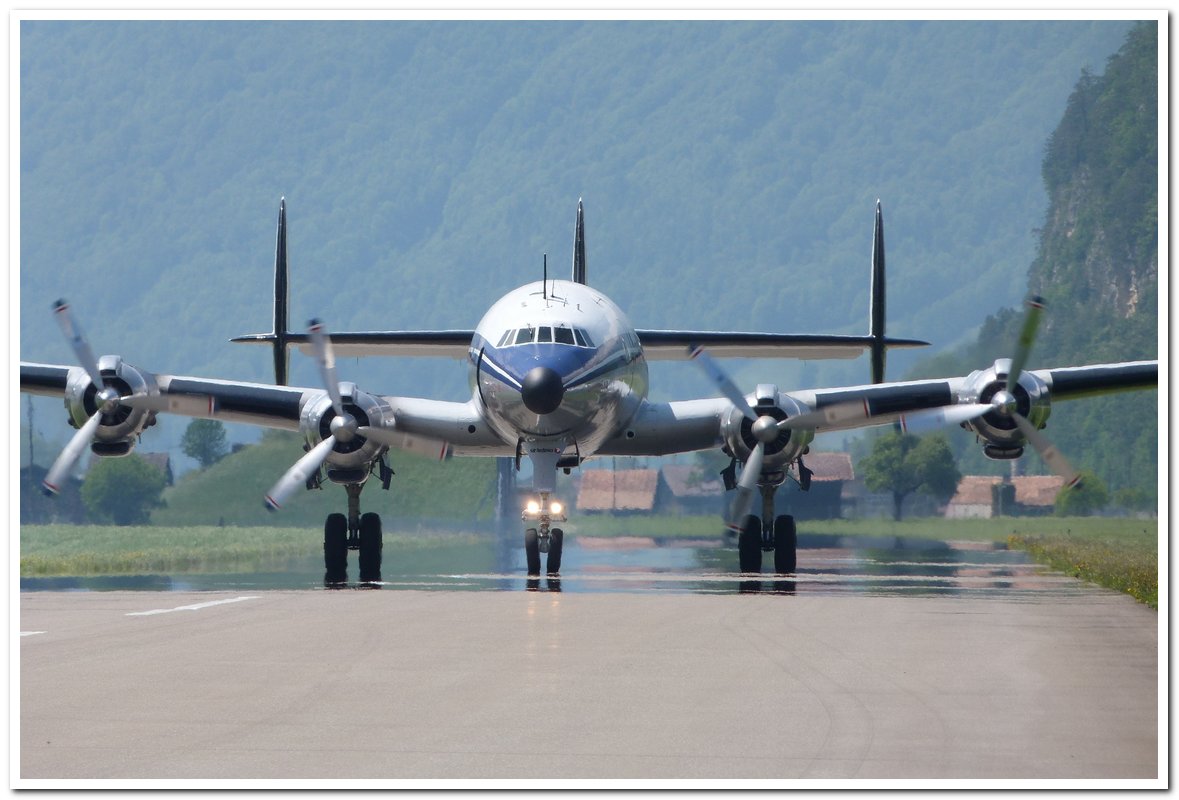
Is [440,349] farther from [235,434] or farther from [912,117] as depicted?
[235,434]

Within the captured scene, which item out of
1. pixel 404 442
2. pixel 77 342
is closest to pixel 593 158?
pixel 404 442

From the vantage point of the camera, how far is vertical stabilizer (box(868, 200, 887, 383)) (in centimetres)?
3153

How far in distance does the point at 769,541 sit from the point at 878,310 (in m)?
8.29

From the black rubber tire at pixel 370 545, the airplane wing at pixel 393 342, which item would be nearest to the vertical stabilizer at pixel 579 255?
the airplane wing at pixel 393 342

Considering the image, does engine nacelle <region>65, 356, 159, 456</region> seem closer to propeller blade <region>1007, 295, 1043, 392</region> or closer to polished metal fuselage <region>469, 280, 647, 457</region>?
polished metal fuselage <region>469, 280, 647, 457</region>

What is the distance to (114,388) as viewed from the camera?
2625 cm

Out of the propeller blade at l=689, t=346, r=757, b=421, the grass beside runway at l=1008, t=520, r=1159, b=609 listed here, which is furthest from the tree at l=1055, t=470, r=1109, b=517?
the propeller blade at l=689, t=346, r=757, b=421

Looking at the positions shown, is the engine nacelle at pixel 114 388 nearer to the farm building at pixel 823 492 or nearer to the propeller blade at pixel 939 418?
the propeller blade at pixel 939 418

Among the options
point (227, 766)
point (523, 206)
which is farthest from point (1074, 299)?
point (523, 206)

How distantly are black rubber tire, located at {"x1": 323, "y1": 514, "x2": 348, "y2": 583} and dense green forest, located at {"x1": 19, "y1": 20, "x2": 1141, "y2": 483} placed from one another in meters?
94.9

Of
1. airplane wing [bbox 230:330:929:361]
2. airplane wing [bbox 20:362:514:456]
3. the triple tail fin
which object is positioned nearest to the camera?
airplane wing [bbox 20:362:514:456]

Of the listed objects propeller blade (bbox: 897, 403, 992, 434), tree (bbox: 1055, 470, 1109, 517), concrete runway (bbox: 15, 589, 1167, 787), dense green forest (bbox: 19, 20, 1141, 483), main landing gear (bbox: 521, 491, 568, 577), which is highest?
dense green forest (bbox: 19, 20, 1141, 483)

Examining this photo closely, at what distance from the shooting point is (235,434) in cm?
17162

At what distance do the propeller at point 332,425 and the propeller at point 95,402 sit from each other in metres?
2.31
